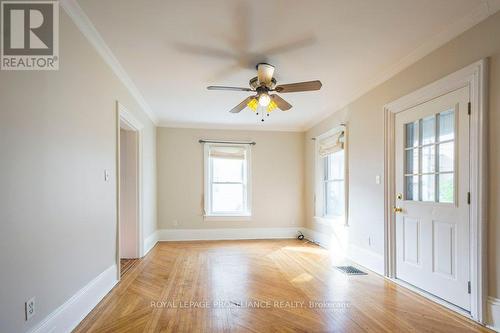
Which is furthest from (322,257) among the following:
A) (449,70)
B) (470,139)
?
(449,70)

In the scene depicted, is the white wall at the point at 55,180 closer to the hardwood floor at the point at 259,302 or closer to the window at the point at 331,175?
the hardwood floor at the point at 259,302

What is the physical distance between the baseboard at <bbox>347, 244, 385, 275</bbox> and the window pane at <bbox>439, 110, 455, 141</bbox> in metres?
1.65

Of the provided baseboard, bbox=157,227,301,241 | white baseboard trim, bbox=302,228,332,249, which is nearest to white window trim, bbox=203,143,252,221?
baseboard, bbox=157,227,301,241

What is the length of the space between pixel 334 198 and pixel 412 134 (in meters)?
2.32

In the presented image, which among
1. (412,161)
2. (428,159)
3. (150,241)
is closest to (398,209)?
(412,161)

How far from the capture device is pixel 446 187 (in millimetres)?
2658

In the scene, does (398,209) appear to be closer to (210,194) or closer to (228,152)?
(228,152)

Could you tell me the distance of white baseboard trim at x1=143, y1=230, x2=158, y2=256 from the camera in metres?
4.69

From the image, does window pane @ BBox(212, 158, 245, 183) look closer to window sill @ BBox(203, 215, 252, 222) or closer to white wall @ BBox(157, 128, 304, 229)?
white wall @ BBox(157, 128, 304, 229)

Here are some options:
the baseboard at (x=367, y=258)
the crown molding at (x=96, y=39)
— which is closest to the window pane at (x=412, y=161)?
the baseboard at (x=367, y=258)

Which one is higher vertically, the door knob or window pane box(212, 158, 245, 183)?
window pane box(212, 158, 245, 183)

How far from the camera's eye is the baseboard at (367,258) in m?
3.53

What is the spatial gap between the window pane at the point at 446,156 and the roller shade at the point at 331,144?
1.89 m

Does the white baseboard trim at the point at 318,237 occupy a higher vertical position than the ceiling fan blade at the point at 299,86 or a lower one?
lower
